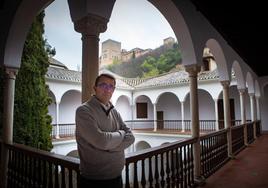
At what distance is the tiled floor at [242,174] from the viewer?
3.99 m

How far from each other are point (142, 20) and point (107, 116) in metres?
40.9

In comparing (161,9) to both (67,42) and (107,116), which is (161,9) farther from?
(67,42)

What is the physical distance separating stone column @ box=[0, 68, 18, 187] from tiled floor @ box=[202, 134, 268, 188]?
3.60m

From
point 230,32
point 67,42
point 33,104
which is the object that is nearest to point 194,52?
point 230,32

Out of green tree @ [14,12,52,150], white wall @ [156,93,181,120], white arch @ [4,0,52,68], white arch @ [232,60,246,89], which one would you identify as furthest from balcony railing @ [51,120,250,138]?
white arch @ [4,0,52,68]

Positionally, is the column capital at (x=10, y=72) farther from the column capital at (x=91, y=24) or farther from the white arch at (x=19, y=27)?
the column capital at (x=91, y=24)

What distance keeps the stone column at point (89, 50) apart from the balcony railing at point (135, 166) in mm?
785

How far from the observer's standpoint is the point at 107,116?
158cm

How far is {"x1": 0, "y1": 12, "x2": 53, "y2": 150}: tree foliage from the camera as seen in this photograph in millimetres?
5617

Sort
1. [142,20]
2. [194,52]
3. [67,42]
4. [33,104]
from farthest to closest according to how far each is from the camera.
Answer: [142,20] → [67,42] → [33,104] → [194,52]

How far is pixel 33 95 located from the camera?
19.6ft

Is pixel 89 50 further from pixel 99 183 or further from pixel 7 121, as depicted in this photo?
pixel 7 121

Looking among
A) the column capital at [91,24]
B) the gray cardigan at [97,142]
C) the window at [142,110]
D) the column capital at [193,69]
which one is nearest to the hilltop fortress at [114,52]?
the window at [142,110]

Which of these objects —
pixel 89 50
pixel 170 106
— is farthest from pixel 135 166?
pixel 170 106
